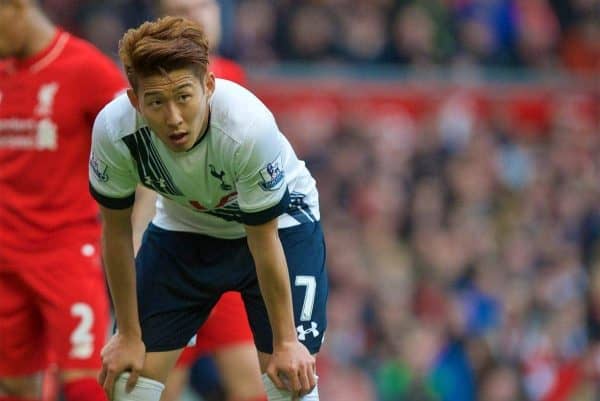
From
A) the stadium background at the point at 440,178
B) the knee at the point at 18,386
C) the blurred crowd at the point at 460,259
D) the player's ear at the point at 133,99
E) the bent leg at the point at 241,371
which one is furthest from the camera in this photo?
the stadium background at the point at 440,178

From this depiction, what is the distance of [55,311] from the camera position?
6.09 m

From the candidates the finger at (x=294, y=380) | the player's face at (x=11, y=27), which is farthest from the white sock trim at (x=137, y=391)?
the player's face at (x=11, y=27)

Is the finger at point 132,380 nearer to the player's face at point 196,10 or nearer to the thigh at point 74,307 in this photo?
the thigh at point 74,307

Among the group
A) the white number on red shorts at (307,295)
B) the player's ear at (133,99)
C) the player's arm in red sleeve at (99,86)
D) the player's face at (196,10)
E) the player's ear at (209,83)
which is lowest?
the white number on red shorts at (307,295)

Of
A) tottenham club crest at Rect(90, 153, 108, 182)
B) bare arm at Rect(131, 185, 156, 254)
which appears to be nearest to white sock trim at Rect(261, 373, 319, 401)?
tottenham club crest at Rect(90, 153, 108, 182)

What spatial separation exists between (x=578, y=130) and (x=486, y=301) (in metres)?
3.07

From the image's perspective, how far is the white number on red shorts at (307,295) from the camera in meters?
5.16

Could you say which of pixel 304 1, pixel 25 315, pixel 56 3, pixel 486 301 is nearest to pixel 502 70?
pixel 304 1

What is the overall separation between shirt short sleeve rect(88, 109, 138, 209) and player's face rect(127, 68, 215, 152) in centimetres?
22

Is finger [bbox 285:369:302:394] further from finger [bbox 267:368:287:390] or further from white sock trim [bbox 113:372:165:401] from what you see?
white sock trim [bbox 113:372:165:401]

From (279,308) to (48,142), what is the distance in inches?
67.7

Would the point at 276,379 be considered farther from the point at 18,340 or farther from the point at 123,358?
the point at 18,340

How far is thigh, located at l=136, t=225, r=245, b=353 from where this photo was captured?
17.3ft

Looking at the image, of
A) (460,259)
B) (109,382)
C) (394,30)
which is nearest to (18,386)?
(109,382)
